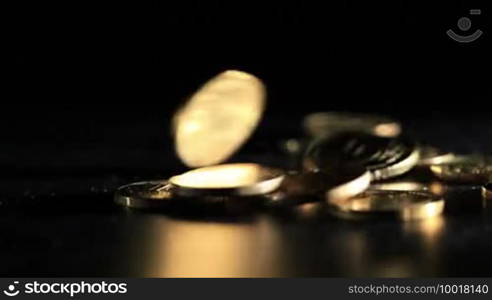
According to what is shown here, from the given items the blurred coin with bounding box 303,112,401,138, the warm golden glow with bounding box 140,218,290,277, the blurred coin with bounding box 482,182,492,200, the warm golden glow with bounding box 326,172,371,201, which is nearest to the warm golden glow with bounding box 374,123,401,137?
the blurred coin with bounding box 303,112,401,138

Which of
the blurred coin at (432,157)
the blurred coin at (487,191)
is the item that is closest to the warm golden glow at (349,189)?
the blurred coin at (487,191)

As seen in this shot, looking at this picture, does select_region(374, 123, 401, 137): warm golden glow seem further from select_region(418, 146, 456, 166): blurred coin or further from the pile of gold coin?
select_region(418, 146, 456, 166): blurred coin

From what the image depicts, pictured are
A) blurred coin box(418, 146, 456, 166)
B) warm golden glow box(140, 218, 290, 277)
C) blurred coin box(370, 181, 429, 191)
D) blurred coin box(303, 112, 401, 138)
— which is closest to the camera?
warm golden glow box(140, 218, 290, 277)

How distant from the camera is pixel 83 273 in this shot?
80cm

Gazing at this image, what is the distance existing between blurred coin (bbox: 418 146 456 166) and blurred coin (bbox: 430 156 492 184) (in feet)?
0.12

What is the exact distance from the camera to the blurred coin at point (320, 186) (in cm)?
109

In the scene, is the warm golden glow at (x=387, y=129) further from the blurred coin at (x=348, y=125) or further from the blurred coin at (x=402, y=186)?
the blurred coin at (x=402, y=186)

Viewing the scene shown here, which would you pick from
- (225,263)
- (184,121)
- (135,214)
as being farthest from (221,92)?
(225,263)

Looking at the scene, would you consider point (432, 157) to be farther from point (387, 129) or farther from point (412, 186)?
point (387, 129)

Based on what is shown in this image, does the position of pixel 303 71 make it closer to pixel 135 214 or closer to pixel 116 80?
pixel 116 80

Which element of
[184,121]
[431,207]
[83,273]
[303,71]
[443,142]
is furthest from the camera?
[303,71]

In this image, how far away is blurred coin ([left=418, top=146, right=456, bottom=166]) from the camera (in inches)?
56.4

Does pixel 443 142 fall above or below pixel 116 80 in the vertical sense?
below

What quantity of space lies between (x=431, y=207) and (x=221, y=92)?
744mm
